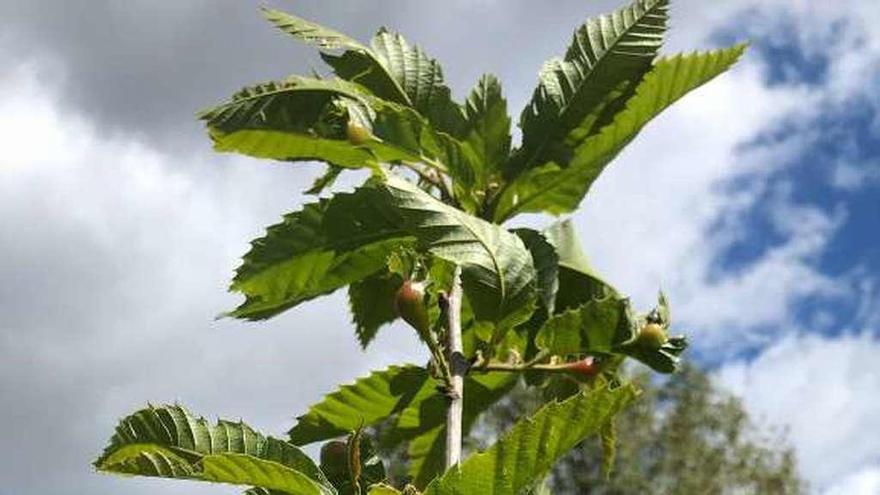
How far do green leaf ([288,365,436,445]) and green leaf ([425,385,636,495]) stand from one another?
0.69m

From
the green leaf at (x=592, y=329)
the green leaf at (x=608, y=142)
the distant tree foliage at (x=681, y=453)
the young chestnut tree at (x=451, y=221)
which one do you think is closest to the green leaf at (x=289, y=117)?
the young chestnut tree at (x=451, y=221)

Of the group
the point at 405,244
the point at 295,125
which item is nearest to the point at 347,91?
the point at 295,125

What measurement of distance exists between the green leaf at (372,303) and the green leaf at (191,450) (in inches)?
32.0

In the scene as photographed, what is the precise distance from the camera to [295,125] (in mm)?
2494

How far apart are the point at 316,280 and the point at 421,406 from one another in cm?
33

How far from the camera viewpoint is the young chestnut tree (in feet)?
7.38

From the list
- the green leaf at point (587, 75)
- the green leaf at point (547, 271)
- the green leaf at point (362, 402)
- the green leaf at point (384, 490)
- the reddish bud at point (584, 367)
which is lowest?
the green leaf at point (384, 490)

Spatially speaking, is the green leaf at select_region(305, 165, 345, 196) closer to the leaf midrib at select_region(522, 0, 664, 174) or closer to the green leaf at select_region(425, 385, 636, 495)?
the leaf midrib at select_region(522, 0, 664, 174)

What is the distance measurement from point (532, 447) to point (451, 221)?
544 millimetres

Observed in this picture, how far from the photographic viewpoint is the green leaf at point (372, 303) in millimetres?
2670

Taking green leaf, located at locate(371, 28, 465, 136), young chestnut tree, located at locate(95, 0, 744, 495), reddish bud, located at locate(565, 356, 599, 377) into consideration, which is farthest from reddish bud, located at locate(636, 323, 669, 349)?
green leaf, located at locate(371, 28, 465, 136)

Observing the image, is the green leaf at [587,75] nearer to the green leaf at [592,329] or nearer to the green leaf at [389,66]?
the green leaf at [389,66]

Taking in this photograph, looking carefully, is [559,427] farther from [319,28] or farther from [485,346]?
[319,28]

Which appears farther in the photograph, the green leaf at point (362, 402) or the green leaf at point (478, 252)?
the green leaf at point (362, 402)
